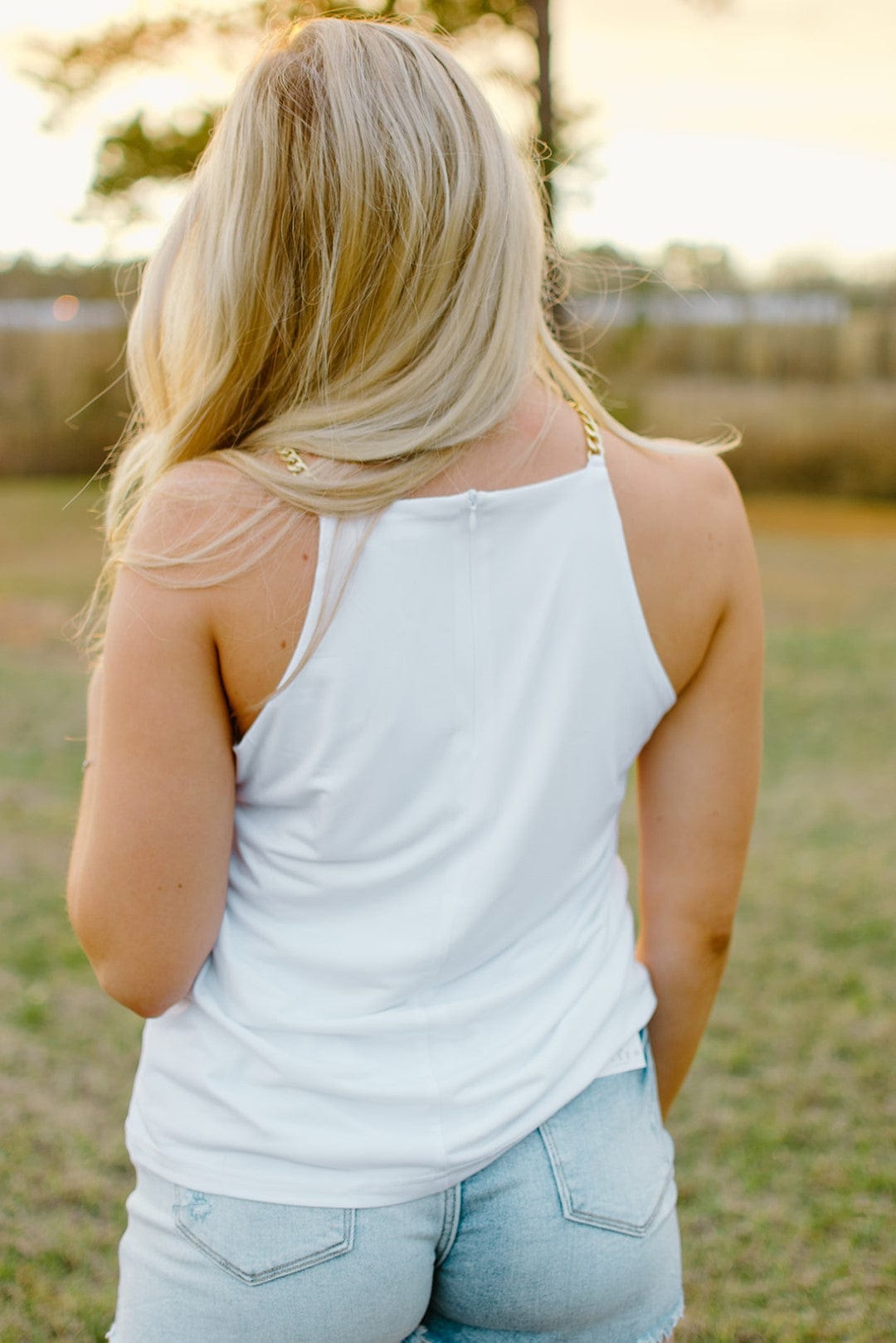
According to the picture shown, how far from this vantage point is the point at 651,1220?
3.19 feet

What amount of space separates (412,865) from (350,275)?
0.46 m

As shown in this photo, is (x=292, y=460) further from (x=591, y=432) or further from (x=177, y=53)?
(x=177, y=53)

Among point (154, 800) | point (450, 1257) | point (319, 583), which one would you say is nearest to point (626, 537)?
point (319, 583)

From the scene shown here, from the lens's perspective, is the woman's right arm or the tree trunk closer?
the woman's right arm

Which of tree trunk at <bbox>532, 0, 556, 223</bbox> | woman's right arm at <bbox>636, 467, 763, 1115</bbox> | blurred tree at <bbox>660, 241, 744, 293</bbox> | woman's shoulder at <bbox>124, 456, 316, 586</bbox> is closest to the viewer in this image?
woman's shoulder at <bbox>124, 456, 316, 586</bbox>

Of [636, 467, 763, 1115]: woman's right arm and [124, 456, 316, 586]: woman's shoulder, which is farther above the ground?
[124, 456, 316, 586]: woman's shoulder

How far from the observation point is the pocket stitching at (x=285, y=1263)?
0.88 m

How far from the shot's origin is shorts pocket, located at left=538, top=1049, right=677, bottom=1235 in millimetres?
947

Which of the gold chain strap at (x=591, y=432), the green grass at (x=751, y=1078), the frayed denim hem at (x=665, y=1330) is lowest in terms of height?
the green grass at (x=751, y=1078)

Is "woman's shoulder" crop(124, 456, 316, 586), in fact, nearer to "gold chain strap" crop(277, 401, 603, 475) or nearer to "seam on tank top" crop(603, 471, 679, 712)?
"gold chain strap" crop(277, 401, 603, 475)

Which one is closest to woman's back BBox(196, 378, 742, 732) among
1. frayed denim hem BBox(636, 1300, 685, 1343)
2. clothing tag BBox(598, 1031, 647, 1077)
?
clothing tag BBox(598, 1031, 647, 1077)

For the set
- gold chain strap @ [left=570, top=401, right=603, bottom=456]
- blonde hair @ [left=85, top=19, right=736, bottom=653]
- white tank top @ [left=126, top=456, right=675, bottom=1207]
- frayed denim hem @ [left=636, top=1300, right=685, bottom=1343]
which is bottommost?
frayed denim hem @ [left=636, top=1300, right=685, bottom=1343]

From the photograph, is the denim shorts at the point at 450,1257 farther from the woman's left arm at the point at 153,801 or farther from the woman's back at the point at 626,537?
the woman's back at the point at 626,537

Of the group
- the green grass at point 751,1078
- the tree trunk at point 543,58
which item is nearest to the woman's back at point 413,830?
the tree trunk at point 543,58
